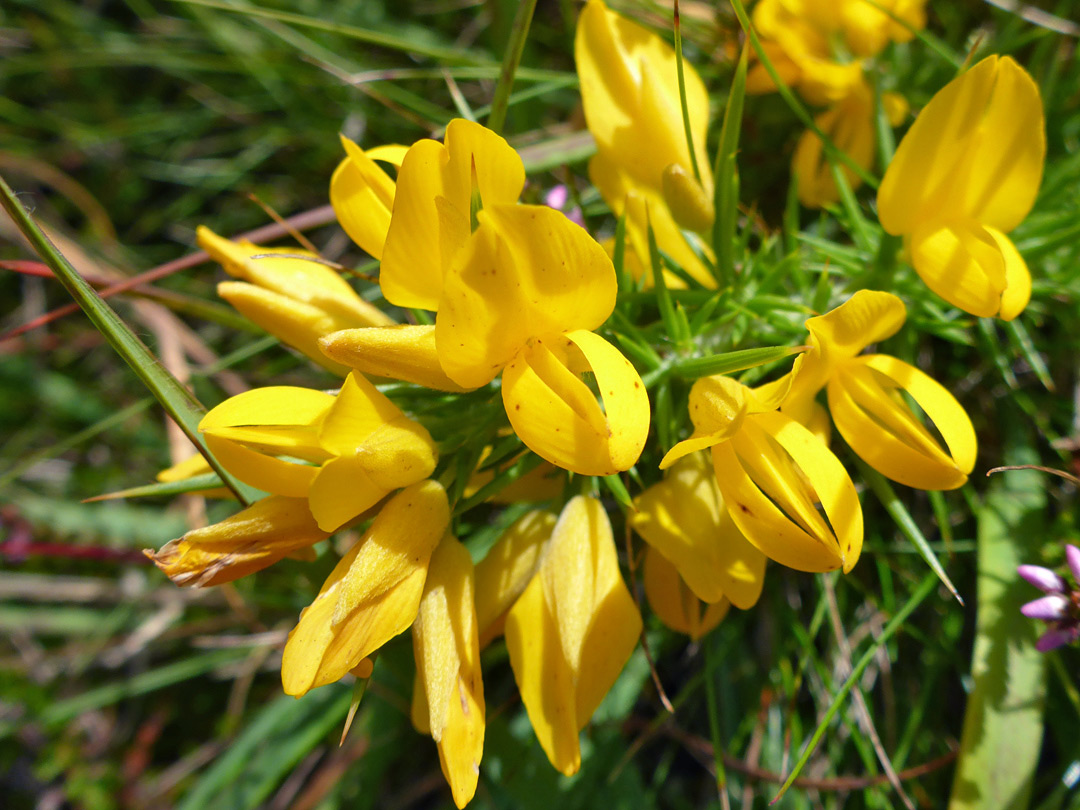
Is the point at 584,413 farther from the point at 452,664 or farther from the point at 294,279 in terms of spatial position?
the point at 294,279

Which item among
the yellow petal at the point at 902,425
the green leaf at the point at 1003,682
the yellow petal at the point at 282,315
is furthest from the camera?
the green leaf at the point at 1003,682

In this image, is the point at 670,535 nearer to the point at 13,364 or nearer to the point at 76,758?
the point at 76,758

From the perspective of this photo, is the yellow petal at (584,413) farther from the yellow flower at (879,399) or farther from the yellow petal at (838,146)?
the yellow petal at (838,146)

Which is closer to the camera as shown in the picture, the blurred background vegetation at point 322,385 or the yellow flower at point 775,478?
the yellow flower at point 775,478

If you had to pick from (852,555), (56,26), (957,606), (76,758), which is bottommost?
(76,758)

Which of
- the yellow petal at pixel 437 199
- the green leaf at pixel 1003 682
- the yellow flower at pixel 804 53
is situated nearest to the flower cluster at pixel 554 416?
the yellow petal at pixel 437 199

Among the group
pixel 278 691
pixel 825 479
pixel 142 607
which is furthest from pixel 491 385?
pixel 142 607
